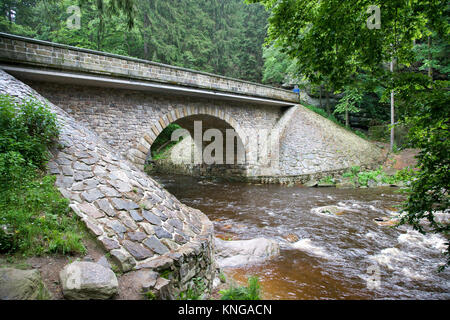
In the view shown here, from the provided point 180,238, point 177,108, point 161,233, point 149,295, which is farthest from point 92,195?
point 177,108

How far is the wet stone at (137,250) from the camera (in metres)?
2.46

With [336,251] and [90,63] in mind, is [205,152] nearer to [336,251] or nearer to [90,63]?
[90,63]

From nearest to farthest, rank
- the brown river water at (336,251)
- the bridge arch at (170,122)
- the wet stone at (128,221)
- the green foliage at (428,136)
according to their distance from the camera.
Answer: the green foliage at (428,136)
the wet stone at (128,221)
the brown river water at (336,251)
the bridge arch at (170,122)

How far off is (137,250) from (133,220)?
51cm

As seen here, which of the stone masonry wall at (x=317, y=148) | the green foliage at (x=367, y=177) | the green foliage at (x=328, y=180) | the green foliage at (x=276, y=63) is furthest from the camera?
the green foliage at (x=276, y=63)

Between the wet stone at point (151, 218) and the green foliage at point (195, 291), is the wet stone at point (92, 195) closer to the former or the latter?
the wet stone at point (151, 218)

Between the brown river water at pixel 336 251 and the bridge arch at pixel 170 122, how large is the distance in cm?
281

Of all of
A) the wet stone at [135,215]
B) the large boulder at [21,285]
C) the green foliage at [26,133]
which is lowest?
the large boulder at [21,285]

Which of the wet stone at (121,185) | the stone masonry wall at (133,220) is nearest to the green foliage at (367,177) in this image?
the stone masonry wall at (133,220)

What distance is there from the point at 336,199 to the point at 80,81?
10.1 meters

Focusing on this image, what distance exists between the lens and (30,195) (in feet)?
8.36

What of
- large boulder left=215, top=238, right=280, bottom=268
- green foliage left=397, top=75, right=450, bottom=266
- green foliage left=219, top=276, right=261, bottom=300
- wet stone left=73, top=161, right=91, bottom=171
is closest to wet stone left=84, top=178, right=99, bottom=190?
wet stone left=73, top=161, right=91, bottom=171

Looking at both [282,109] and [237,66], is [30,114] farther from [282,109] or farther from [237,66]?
[237,66]

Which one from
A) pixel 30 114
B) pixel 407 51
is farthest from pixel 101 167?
pixel 407 51
